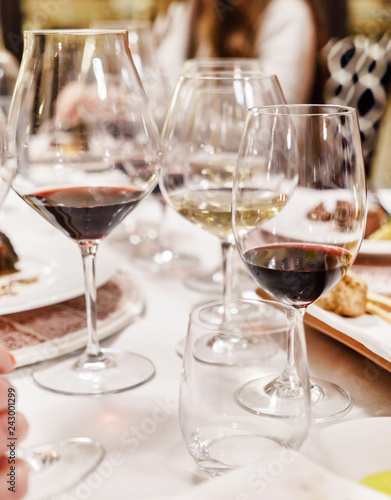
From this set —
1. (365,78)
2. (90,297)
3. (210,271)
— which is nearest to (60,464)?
(90,297)

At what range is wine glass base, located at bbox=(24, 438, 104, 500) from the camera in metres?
0.50

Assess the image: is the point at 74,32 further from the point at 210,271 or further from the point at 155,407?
the point at 210,271

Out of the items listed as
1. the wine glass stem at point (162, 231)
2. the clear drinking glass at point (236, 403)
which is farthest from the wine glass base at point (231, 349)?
the wine glass stem at point (162, 231)

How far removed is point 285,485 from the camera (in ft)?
1.29

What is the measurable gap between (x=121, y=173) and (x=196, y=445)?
1.07 ft

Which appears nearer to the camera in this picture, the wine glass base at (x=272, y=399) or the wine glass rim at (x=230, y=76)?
the wine glass base at (x=272, y=399)

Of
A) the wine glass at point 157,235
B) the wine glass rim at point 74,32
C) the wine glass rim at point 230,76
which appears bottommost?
the wine glass at point 157,235

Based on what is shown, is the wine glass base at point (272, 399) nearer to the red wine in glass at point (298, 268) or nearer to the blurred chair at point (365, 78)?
the red wine in glass at point (298, 268)

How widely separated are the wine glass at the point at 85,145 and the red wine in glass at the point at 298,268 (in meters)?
0.17

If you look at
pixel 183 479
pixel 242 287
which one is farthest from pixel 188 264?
pixel 183 479

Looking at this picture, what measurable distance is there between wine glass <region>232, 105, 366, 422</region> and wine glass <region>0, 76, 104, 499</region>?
0.68 feet

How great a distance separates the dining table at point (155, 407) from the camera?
40 centimetres

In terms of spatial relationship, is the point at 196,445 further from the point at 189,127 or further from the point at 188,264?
the point at 188,264

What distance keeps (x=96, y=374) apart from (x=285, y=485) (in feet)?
1.25
